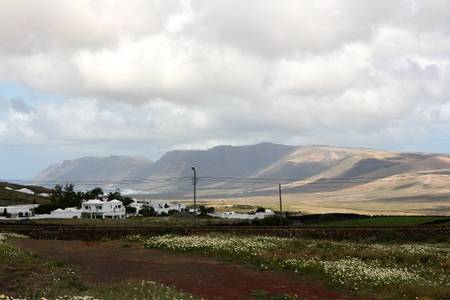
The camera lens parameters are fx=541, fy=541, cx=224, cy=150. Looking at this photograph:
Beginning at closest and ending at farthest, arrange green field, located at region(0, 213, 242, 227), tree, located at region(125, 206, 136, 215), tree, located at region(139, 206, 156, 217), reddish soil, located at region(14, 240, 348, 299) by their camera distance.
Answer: reddish soil, located at region(14, 240, 348, 299)
green field, located at region(0, 213, 242, 227)
tree, located at region(139, 206, 156, 217)
tree, located at region(125, 206, 136, 215)

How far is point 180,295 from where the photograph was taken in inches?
748

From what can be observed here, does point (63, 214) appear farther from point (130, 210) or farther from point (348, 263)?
point (348, 263)

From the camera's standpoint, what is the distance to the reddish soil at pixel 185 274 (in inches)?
936

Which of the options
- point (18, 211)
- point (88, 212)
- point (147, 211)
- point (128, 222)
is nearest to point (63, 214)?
point (88, 212)

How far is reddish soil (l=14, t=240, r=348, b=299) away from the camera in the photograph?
23.8 m

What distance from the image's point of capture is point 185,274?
28.4 metres

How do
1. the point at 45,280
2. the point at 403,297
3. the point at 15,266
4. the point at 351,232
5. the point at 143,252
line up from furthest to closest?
the point at 351,232 → the point at 143,252 → the point at 15,266 → the point at 45,280 → the point at 403,297

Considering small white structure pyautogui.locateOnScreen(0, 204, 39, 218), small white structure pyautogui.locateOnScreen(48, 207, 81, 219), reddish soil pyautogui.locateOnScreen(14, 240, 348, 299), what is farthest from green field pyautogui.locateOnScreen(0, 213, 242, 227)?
reddish soil pyautogui.locateOnScreen(14, 240, 348, 299)

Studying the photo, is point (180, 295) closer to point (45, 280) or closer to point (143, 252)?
point (45, 280)

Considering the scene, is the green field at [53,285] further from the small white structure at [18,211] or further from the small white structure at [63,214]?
the small white structure at [18,211]

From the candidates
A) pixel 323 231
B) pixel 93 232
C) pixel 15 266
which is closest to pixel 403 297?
pixel 15 266

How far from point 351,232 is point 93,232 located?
2595 cm

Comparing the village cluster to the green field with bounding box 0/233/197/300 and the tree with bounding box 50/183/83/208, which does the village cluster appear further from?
the green field with bounding box 0/233/197/300

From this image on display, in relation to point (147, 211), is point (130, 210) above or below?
above
